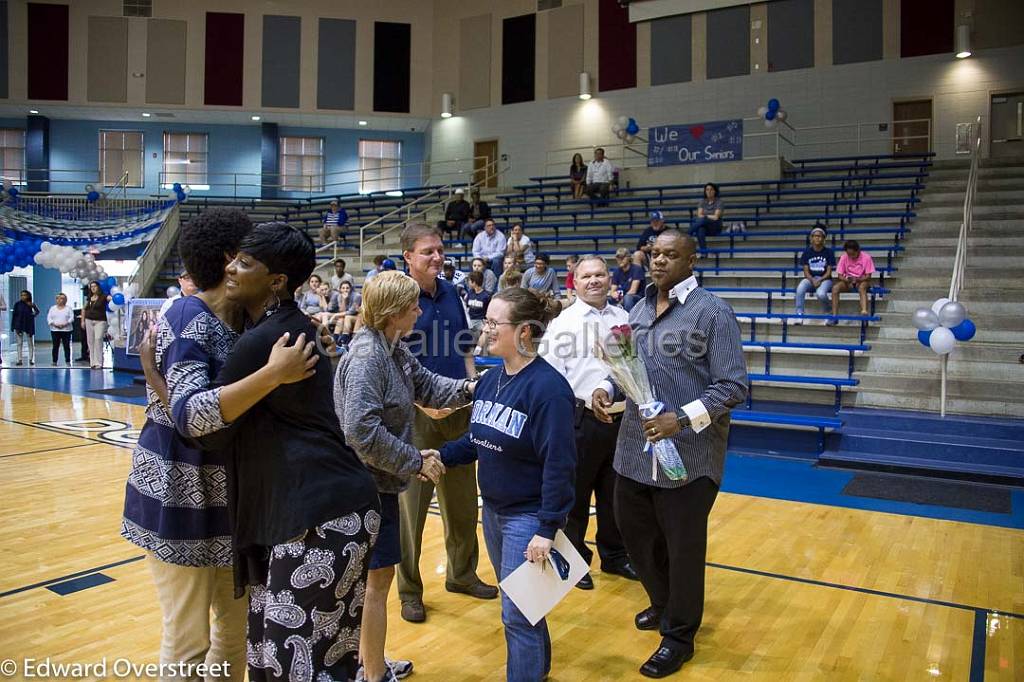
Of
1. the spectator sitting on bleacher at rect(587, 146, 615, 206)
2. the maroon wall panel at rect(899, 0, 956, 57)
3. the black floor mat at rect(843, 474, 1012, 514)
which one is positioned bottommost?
the black floor mat at rect(843, 474, 1012, 514)

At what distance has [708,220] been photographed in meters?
12.3

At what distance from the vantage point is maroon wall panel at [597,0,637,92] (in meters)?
18.5

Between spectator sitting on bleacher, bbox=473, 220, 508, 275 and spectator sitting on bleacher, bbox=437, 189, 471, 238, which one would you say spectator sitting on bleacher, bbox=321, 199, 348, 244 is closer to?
spectator sitting on bleacher, bbox=437, 189, 471, 238

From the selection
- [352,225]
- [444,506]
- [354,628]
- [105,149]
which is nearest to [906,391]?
[444,506]

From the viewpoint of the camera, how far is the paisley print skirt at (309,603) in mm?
1864

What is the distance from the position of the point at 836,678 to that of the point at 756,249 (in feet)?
31.5

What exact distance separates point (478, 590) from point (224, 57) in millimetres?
20938

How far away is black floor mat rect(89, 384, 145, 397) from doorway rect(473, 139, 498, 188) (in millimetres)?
11177

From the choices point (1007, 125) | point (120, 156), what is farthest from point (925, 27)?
point (120, 156)

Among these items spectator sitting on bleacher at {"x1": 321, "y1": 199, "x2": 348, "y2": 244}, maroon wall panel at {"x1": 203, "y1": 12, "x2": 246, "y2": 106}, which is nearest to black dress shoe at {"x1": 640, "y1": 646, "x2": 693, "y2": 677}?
spectator sitting on bleacher at {"x1": 321, "y1": 199, "x2": 348, "y2": 244}

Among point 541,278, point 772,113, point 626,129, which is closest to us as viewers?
point 541,278

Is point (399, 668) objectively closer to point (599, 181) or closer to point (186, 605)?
point (186, 605)

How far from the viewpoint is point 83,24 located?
2102cm

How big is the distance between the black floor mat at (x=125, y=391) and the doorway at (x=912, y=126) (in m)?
14.8
